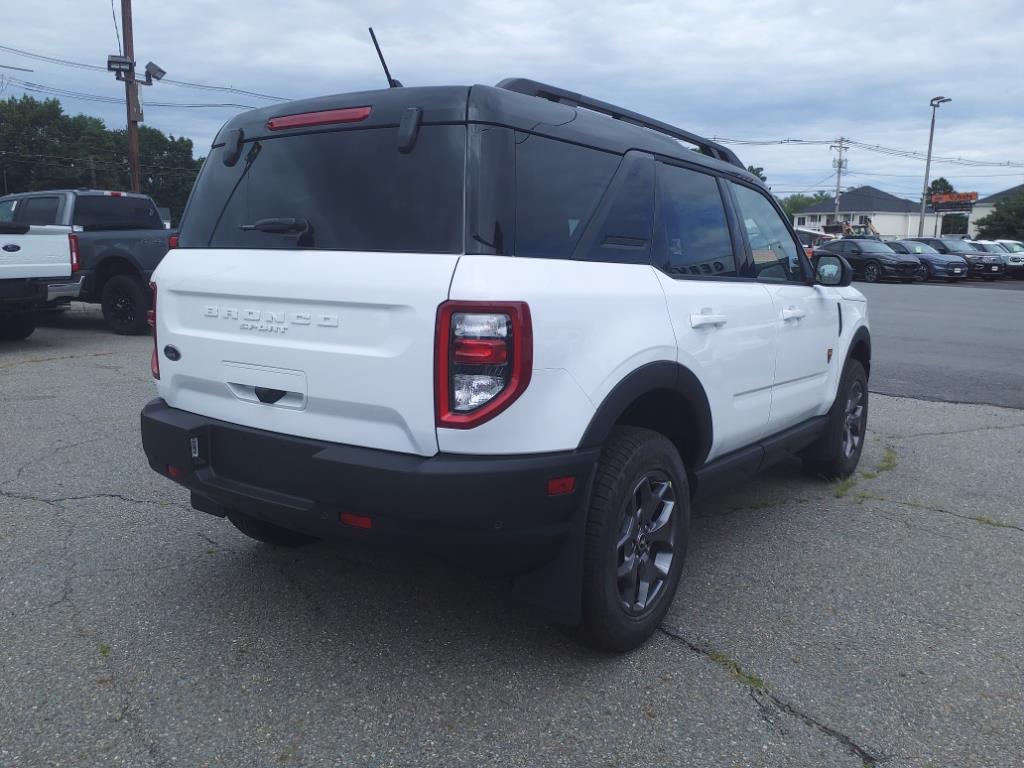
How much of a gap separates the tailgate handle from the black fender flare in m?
1.02

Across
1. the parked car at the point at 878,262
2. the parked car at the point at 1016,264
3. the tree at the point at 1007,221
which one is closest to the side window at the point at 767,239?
the parked car at the point at 878,262

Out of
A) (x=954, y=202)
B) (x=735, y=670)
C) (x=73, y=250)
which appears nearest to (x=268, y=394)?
(x=735, y=670)

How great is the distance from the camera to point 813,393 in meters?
4.73

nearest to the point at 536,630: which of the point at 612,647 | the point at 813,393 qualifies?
the point at 612,647

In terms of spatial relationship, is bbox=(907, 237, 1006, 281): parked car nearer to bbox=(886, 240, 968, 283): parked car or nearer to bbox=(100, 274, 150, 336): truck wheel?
bbox=(886, 240, 968, 283): parked car

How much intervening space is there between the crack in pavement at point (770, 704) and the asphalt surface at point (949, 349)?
6262 millimetres

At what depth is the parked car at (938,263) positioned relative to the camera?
99.5ft

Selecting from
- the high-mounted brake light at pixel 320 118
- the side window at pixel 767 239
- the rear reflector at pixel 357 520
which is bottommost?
the rear reflector at pixel 357 520

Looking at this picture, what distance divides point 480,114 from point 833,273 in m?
2.82

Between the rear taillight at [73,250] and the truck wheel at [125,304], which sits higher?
the rear taillight at [73,250]

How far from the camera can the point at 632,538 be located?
313 cm

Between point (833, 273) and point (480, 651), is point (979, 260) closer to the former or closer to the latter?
point (833, 273)

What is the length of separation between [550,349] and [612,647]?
1140 mm

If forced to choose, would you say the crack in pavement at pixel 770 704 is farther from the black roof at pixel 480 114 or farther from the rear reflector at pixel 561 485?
the black roof at pixel 480 114
